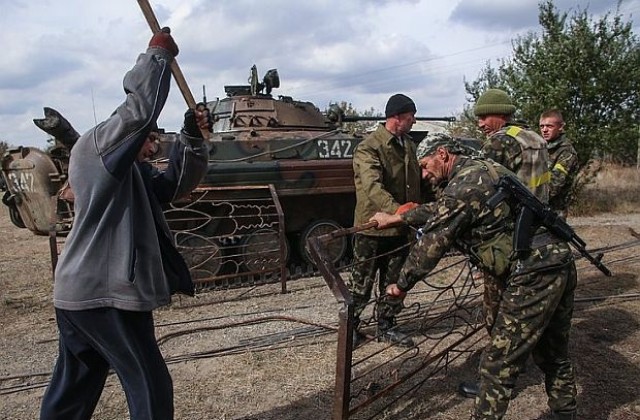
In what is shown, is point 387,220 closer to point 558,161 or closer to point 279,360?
point 279,360

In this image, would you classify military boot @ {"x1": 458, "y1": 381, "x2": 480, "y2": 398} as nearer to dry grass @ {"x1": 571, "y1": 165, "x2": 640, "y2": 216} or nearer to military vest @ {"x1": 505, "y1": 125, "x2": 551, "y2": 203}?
military vest @ {"x1": 505, "y1": 125, "x2": 551, "y2": 203}

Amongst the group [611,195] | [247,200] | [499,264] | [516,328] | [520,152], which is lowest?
[611,195]

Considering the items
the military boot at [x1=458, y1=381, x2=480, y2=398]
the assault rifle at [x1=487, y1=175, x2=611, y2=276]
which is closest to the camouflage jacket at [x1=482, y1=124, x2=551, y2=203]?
the assault rifle at [x1=487, y1=175, x2=611, y2=276]

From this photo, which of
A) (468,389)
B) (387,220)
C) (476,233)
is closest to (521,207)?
(476,233)

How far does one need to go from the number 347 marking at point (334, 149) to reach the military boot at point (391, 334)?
10.7 ft

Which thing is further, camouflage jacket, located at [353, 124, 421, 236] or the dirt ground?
camouflage jacket, located at [353, 124, 421, 236]

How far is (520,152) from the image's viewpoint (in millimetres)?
3836

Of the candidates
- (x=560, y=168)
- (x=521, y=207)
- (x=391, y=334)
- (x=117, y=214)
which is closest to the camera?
(x=117, y=214)

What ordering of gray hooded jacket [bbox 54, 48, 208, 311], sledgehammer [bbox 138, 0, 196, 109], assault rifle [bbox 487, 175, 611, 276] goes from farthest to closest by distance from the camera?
sledgehammer [bbox 138, 0, 196, 109] → assault rifle [bbox 487, 175, 611, 276] → gray hooded jacket [bbox 54, 48, 208, 311]

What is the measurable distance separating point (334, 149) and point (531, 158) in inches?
157

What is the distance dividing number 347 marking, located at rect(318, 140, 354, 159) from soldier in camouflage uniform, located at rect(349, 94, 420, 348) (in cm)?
303

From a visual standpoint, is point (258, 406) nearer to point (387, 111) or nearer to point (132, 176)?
point (132, 176)

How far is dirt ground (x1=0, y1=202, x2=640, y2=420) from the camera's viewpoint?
144 inches

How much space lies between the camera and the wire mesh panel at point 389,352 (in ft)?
9.59
